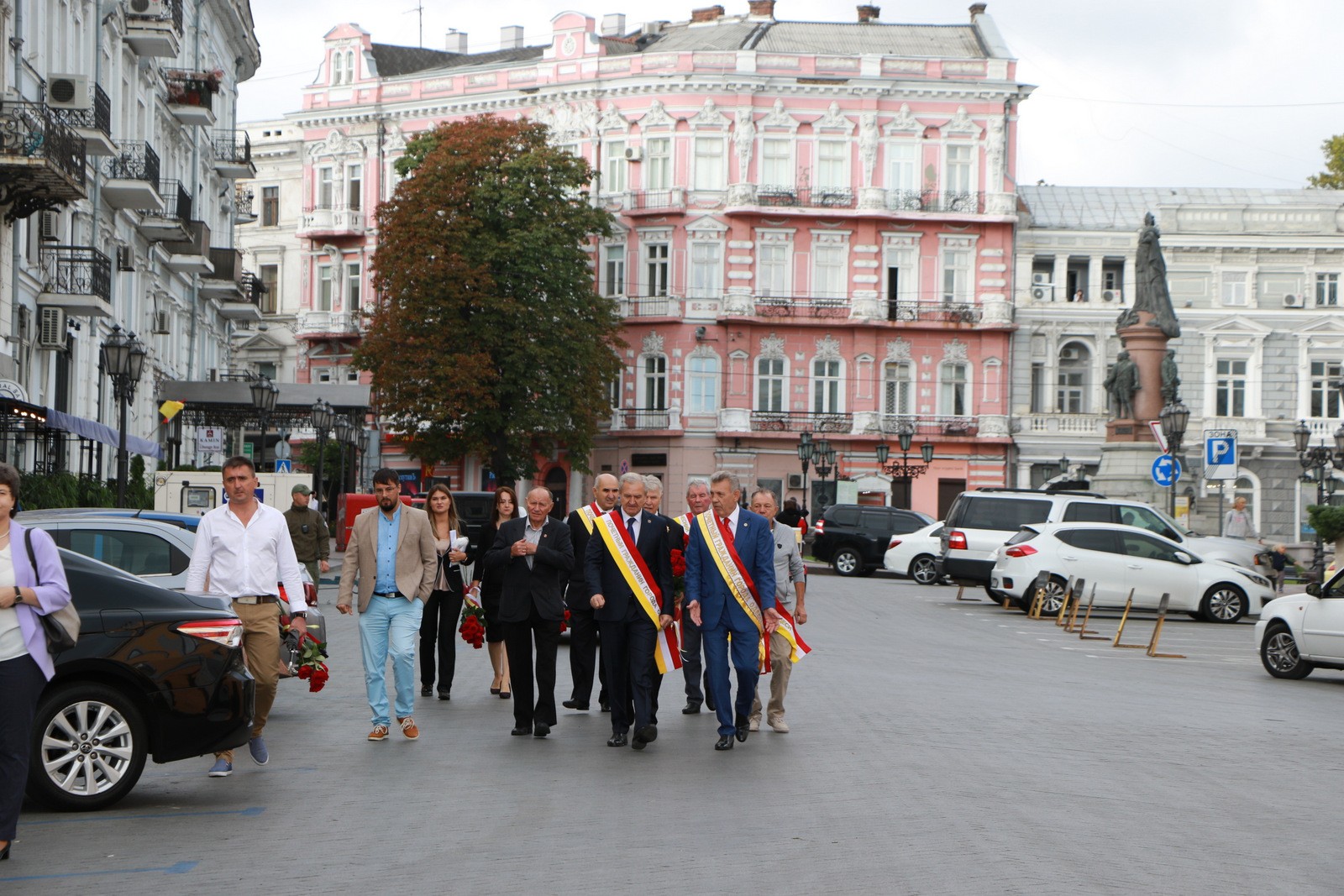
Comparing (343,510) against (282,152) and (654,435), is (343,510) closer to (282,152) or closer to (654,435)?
(654,435)

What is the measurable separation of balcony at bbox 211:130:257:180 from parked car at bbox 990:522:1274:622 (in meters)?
33.7

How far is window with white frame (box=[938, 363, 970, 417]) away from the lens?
66.6 metres

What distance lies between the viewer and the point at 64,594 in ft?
28.1

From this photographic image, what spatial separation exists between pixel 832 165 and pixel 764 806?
190 feet

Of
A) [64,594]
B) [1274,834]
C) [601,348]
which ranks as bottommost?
[1274,834]

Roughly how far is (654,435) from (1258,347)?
21794 millimetres

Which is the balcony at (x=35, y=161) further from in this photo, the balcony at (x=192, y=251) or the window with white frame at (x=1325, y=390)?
the window with white frame at (x=1325, y=390)

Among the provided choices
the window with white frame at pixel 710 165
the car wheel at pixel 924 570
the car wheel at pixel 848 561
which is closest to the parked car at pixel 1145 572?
the car wheel at pixel 924 570

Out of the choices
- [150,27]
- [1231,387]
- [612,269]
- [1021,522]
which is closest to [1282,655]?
[1021,522]

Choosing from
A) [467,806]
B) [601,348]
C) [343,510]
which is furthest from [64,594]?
[601,348]

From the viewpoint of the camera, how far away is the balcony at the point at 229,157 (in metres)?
56.6

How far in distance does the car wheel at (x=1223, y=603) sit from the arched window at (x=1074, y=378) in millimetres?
36979

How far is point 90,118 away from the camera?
3416 cm

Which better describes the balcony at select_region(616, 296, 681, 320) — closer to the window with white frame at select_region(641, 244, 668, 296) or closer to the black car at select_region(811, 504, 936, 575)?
the window with white frame at select_region(641, 244, 668, 296)
